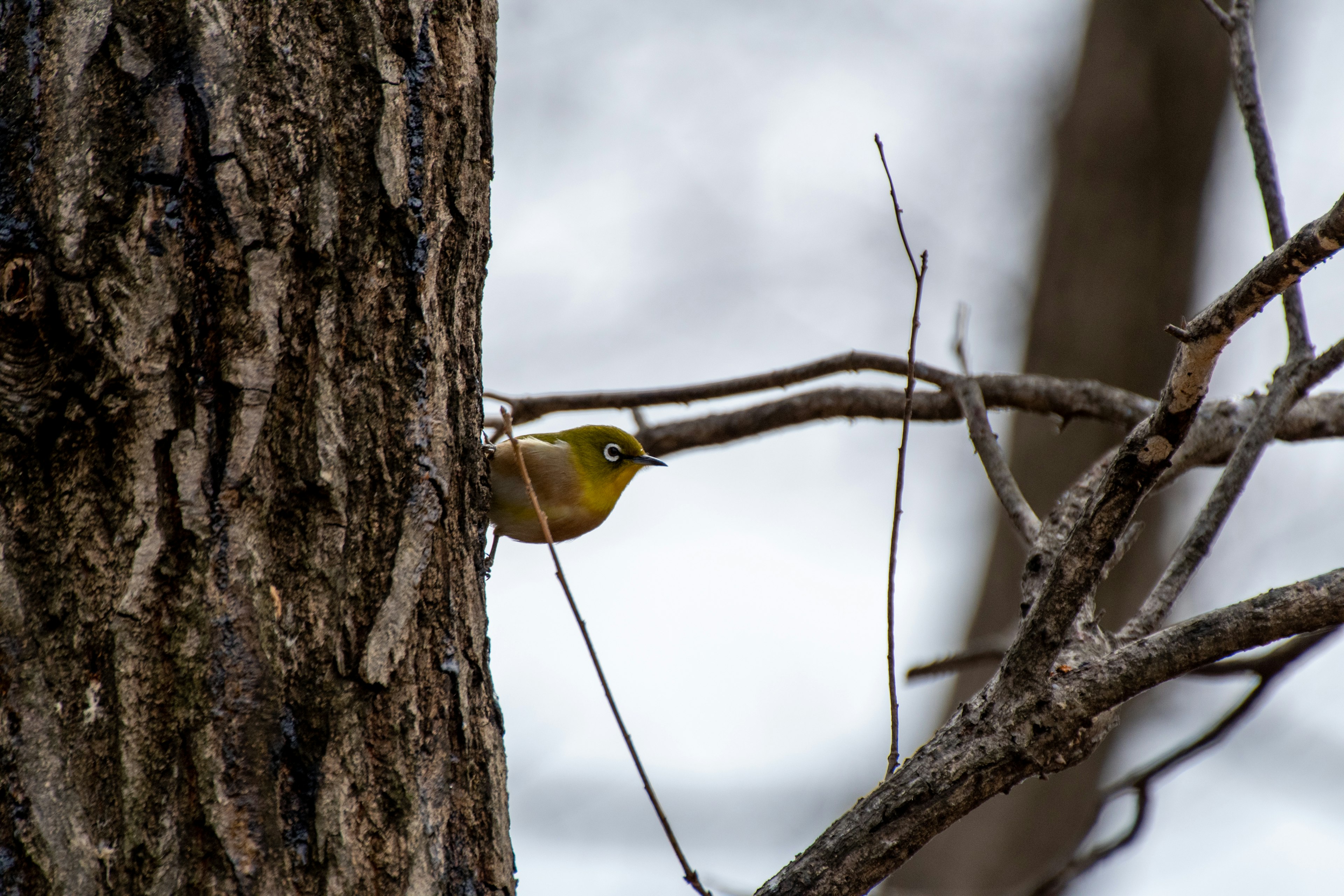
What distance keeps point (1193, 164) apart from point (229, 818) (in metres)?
8.44

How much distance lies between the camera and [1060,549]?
1987 millimetres

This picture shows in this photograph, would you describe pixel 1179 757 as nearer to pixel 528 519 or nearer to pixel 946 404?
pixel 946 404

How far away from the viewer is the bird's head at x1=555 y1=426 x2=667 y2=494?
4961mm

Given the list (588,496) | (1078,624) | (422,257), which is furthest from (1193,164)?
(422,257)

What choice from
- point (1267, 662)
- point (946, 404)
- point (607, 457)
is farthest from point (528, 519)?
point (1267, 662)

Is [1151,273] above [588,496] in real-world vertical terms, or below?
above

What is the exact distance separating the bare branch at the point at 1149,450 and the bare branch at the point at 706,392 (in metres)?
2.00

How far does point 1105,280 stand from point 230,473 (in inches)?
305

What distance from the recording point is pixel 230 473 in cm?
188

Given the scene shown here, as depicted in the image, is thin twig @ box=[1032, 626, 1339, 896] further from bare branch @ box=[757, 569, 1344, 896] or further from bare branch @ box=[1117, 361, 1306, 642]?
bare branch @ box=[757, 569, 1344, 896]

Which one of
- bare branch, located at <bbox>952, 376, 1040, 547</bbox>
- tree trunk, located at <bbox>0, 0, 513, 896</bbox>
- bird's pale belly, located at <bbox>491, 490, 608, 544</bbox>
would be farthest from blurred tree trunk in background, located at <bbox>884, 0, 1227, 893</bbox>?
tree trunk, located at <bbox>0, 0, 513, 896</bbox>

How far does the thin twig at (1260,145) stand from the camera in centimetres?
267

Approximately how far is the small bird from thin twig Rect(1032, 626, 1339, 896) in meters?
2.16

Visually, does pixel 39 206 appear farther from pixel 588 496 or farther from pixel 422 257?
pixel 588 496
